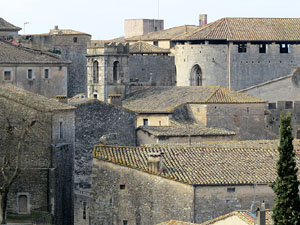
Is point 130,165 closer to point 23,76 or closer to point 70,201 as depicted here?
point 70,201

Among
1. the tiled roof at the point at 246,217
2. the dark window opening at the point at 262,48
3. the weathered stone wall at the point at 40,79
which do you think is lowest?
the tiled roof at the point at 246,217

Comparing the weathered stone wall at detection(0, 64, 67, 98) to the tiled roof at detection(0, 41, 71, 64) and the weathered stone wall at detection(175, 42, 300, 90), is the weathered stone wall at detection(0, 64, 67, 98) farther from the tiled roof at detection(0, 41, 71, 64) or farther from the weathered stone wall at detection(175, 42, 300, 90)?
the weathered stone wall at detection(175, 42, 300, 90)

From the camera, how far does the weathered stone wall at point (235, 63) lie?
78.2 meters

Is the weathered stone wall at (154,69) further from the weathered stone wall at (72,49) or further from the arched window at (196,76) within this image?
the arched window at (196,76)

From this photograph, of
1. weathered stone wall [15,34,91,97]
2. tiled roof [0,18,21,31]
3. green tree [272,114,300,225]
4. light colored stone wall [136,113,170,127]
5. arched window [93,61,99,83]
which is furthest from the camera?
weathered stone wall [15,34,91,97]

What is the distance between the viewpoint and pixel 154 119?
67.4 m

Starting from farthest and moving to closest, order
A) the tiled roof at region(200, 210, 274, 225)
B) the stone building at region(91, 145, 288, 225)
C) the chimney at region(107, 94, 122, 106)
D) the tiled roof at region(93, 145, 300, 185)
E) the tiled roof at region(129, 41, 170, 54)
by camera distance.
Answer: the tiled roof at region(129, 41, 170, 54), the chimney at region(107, 94, 122, 106), the tiled roof at region(93, 145, 300, 185), the stone building at region(91, 145, 288, 225), the tiled roof at region(200, 210, 274, 225)

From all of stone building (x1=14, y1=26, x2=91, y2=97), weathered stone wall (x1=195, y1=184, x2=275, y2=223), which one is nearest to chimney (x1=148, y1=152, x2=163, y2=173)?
weathered stone wall (x1=195, y1=184, x2=275, y2=223)

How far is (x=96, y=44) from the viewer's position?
7606cm

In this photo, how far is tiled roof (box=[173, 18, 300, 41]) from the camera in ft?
256

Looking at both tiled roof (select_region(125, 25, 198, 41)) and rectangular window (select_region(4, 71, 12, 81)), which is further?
tiled roof (select_region(125, 25, 198, 41))

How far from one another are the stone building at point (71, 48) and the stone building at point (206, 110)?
11.3 m

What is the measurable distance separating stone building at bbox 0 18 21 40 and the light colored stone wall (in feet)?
38.1

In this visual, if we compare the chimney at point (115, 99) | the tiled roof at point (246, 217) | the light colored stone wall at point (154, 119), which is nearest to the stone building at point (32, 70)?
the chimney at point (115, 99)
